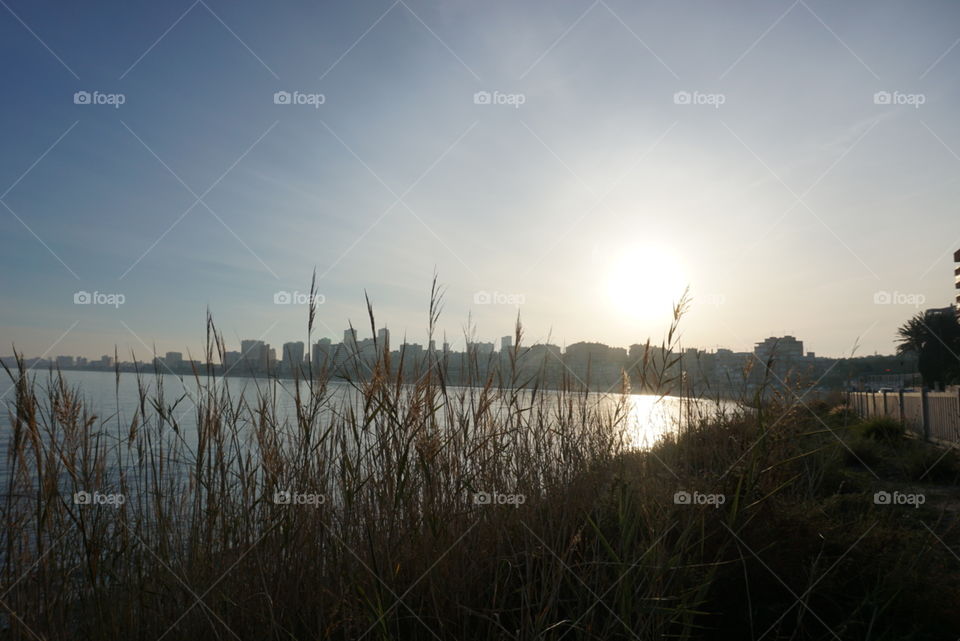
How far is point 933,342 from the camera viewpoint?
1187 inches

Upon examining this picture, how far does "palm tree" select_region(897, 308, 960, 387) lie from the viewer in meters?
28.6

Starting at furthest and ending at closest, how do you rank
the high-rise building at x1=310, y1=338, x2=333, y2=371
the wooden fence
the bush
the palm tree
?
the palm tree → the bush → the wooden fence → the high-rise building at x1=310, y1=338, x2=333, y2=371

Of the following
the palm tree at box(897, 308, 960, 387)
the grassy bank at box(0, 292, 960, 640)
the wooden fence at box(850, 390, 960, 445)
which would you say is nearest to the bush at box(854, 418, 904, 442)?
the wooden fence at box(850, 390, 960, 445)

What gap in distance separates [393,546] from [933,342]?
120ft

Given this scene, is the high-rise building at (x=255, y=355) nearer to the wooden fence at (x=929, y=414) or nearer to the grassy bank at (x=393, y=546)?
the grassy bank at (x=393, y=546)

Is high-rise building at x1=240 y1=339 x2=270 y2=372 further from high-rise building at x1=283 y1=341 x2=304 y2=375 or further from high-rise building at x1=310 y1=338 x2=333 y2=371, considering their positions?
high-rise building at x1=310 y1=338 x2=333 y2=371

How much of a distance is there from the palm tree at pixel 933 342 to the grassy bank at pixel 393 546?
102ft

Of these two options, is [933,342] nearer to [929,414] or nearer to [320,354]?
[929,414]

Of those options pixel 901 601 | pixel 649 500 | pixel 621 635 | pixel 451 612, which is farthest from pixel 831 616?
pixel 451 612

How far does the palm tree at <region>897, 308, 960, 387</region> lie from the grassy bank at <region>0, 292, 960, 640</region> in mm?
31046

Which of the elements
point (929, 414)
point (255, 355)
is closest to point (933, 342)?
point (929, 414)

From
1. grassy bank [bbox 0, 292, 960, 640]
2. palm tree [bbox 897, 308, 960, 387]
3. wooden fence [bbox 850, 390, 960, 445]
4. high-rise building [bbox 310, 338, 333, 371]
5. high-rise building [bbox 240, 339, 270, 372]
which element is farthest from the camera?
palm tree [bbox 897, 308, 960, 387]

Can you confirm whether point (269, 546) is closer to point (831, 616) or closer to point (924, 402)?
point (831, 616)

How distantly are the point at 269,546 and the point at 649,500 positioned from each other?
6.36 ft
